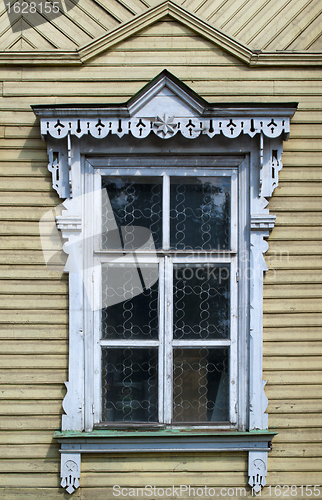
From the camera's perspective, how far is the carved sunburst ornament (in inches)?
106

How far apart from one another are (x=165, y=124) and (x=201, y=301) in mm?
1285

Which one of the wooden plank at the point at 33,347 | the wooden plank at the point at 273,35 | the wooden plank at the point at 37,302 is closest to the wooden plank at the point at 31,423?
the wooden plank at the point at 33,347

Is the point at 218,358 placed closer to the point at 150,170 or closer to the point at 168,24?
the point at 150,170

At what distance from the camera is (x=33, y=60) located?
2.88 m

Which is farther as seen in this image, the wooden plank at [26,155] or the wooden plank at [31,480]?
the wooden plank at [26,155]

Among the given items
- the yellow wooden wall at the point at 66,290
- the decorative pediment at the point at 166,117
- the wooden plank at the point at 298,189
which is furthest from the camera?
the wooden plank at the point at 298,189

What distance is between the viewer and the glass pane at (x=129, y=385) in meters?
2.79

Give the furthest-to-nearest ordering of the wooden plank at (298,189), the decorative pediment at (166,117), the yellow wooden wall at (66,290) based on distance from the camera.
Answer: the wooden plank at (298,189) → the yellow wooden wall at (66,290) → the decorative pediment at (166,117)

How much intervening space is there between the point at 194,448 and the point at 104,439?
2.07 ft


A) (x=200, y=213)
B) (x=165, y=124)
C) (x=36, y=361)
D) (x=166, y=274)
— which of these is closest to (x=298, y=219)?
(x=200, y=213)

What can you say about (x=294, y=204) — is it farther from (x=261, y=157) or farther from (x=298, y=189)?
(x=261, y=157)

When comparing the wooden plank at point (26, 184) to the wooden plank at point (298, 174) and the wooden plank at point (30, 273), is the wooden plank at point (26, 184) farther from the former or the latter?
the wooden plank at point (298, 174)

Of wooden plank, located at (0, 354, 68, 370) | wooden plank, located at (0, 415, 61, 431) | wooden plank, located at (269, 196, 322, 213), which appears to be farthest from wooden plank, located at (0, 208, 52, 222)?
wooden plank, located at (269, 196, 322, 213)

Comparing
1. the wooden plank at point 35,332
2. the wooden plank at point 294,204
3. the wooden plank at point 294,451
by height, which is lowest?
the wooden plank at point 294,451
